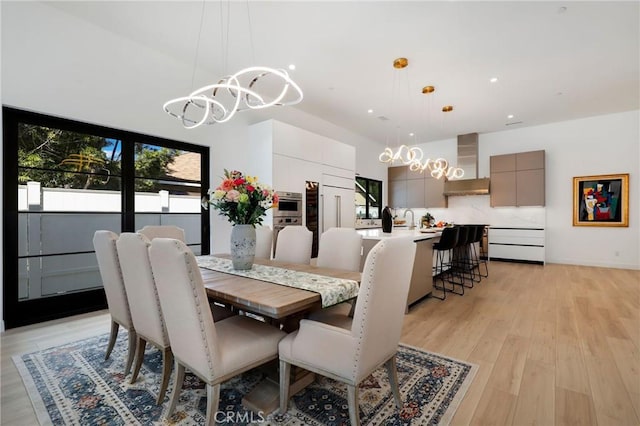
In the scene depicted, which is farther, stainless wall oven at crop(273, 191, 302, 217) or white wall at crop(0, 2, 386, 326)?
stainless wall oven at crop(273, 191, 302, 217)

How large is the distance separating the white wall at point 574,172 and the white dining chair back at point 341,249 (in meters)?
6.11

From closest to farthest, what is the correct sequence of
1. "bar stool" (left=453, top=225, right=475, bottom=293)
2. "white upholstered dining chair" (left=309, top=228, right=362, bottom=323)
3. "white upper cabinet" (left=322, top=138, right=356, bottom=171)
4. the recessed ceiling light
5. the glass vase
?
the glass vase, "white upholstered dining chair" (left=309, top=228, right=362, bottom=323), the recessed ceiling light, "bar stool" (left=453, top=225, right=475, bottom=293), "white upper cabinet" (left=322, top=138, right=356, bottom=171)

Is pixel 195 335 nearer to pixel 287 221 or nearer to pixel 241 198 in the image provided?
pixel 241 198

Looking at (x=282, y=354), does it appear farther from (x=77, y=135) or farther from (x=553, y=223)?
(x=553, y=223)

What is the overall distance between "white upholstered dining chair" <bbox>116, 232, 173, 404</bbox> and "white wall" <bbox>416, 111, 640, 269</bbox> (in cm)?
749

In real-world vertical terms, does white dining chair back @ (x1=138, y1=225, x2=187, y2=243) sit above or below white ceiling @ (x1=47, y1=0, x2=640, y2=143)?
below

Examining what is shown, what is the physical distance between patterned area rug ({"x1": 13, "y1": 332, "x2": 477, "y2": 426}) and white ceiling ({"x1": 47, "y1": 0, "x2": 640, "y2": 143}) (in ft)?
10.5

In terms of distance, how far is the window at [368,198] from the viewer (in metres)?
7.53

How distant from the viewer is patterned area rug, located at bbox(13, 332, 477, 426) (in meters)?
1.59

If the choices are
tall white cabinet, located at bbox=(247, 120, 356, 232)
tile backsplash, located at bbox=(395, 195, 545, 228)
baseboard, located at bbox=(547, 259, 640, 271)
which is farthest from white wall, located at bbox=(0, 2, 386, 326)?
baseboard, located at bbox=(547, 259, 640, 271)

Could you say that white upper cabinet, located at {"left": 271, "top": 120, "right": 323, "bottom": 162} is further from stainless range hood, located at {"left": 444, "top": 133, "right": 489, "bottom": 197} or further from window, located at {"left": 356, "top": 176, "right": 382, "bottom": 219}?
stainless range hood, located at {"left": 444, "top": 133, "right": 489, "bottom": 197}

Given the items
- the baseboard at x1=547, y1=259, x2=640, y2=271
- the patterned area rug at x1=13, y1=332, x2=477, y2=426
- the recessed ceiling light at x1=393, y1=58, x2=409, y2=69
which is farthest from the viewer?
the baseboard at x1=547, y1=259, x2=640, y2=271

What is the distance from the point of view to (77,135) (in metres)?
3.23

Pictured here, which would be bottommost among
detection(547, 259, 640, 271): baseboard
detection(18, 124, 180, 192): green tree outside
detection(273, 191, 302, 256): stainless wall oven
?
detection(547, 259, 640, 271): baseboard
